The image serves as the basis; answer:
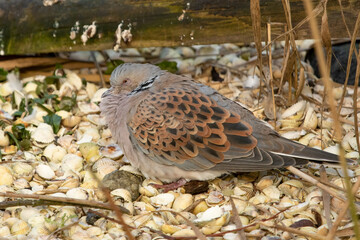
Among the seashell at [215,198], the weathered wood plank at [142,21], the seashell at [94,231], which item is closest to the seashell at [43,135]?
the weathered wood plank at [142,21]

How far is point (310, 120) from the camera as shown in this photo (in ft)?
13.2

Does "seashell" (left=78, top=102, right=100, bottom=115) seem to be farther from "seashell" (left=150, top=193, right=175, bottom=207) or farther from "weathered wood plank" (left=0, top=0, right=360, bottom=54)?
"seashell" (left=150, top=193, right=175, bottom=207)

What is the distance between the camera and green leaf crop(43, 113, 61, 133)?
4.21 meters

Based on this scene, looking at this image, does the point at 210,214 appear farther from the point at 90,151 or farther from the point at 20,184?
the point at 20,184

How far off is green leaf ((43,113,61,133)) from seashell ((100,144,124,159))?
0.52m

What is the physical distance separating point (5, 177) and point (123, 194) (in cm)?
83

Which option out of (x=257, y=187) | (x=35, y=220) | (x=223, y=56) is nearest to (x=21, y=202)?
(x=35, y=220)

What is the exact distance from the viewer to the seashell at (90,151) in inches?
153

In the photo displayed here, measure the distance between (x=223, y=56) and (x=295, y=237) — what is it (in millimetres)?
2579

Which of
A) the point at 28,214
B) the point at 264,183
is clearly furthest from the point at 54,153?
the point at 264,183

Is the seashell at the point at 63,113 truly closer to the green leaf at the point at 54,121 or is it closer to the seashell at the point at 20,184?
the green leaf at the point at 54,121

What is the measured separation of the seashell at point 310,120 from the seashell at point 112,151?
142cm

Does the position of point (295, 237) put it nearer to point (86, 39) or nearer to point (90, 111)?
point (90, 111)

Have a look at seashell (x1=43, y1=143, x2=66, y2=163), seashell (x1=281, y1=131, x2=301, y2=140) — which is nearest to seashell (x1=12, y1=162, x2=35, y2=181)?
seashell (x1=43, y1=143, x2=66, y2=163)
